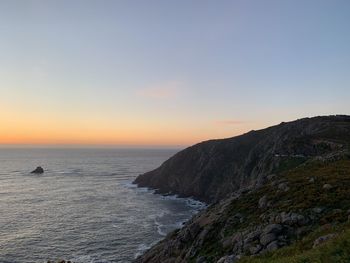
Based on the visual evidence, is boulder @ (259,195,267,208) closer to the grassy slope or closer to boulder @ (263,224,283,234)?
the grassy slope

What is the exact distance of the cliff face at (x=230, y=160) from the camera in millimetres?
91875

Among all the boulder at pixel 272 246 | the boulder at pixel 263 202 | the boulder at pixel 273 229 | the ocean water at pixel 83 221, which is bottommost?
the ocean water at pixel 83 221

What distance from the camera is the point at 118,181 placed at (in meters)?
165

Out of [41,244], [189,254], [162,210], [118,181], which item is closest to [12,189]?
[118,181]

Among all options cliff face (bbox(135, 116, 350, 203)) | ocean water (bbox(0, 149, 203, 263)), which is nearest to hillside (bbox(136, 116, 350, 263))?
ocean water (bbox(0, 149, 203, 263))

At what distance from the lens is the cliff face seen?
91.9 m

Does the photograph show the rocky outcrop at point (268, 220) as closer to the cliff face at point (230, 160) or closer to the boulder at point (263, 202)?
A: the boulder at point (263, 202)

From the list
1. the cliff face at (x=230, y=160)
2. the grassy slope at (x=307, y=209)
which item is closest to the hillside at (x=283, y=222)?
the grassy slope at (x=307, y=209)

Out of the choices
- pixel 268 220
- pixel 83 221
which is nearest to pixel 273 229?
pixel 268 220

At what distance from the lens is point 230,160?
138m

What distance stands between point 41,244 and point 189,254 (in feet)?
131

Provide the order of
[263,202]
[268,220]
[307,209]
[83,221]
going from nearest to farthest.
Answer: [307,209] → [268,220] → [263,202] → [83,221]

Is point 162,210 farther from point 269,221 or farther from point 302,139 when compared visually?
point 269,221

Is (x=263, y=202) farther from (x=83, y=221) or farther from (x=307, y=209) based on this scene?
(x=83, y=221)
